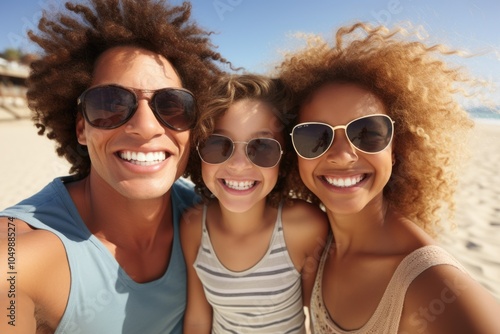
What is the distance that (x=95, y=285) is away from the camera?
71.7 inches

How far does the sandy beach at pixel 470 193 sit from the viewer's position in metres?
3.94

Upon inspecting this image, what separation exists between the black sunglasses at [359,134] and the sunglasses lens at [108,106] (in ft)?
3.60

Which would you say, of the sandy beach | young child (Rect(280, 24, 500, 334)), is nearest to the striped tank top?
young child (Rect(280, 24, 500, 334))

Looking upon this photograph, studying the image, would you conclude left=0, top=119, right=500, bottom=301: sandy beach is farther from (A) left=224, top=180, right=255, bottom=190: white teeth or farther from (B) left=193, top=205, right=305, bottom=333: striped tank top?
(A) left=224, top=180, right=255, bottom=190: white teeth

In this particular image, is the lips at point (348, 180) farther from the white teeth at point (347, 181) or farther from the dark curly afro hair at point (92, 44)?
the dark curly afro hair at point (92, 44)

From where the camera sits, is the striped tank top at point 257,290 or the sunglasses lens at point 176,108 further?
the striped tank top at point 257,290

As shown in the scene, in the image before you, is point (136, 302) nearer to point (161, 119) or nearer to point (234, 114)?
point (161, 119)

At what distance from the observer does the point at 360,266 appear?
1931mm

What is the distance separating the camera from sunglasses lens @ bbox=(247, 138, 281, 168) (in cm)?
211

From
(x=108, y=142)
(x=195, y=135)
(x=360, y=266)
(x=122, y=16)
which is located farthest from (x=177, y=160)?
(x=360, y=266)

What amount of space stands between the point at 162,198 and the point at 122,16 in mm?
A: 1314

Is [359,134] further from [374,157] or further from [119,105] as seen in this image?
[119,105]

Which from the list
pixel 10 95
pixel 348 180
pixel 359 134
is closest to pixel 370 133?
pixel 359 134

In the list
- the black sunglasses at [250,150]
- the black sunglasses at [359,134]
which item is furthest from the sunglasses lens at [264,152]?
the black sunglasses at [359,134]
